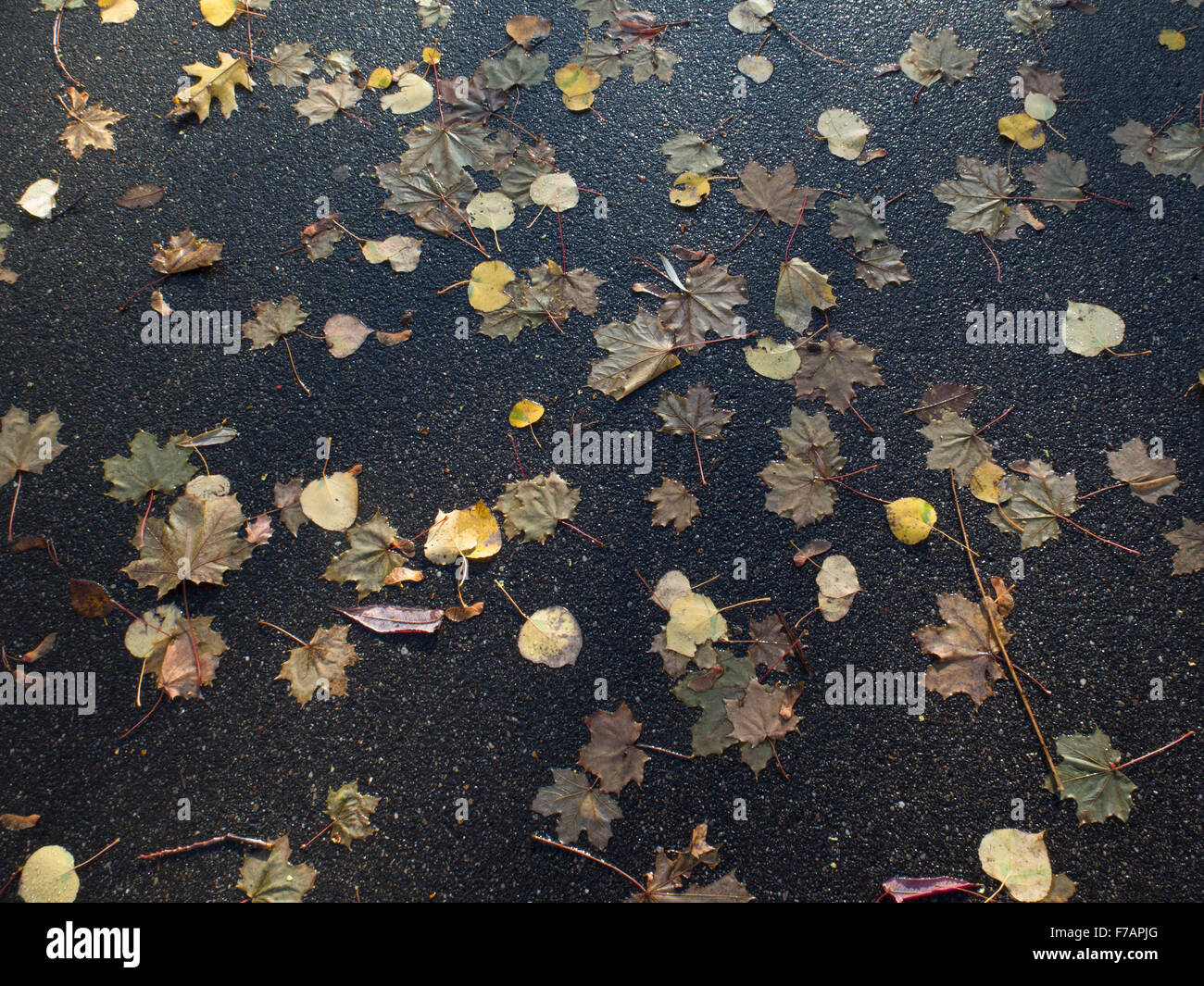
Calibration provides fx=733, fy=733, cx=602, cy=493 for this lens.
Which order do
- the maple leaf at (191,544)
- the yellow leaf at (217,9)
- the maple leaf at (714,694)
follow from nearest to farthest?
the maple leaf at (714,694) → the maple leaf at (191,544) → the yellow leaf at (217,9)

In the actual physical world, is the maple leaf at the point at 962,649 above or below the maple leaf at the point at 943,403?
below

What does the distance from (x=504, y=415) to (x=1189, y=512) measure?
6.74ft

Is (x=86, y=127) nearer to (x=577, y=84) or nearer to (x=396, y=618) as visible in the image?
(x=577, y=84)

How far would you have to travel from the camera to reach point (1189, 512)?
2.16 meters

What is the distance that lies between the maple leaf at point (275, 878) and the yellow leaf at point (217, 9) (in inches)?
110

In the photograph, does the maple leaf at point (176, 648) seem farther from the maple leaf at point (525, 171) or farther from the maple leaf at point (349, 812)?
the maple leaf at point (525, 171)

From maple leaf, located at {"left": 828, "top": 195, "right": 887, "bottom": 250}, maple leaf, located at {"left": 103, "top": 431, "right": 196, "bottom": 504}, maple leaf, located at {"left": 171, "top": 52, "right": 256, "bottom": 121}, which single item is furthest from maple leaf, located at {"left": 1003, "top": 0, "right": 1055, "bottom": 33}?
maple leaf, located at {"left": 103, "top": 431, "right": 196, "bottom": 504}

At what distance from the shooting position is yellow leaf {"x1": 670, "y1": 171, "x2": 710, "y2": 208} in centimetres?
241

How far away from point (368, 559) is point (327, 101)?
63.3 inches

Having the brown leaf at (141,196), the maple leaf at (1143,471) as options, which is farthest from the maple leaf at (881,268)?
the brown leaf at (141,196)

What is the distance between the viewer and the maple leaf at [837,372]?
7.38 feet

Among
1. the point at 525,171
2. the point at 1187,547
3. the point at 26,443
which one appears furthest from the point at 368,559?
the point at 1187,547

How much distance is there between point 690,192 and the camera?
2.41m
